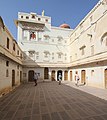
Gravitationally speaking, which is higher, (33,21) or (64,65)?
(33,21)

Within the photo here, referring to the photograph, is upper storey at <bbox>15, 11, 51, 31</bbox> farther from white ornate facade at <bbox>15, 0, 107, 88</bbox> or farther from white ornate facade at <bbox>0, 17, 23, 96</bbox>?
white ornate facade at <bbox>0, 17, 23, 96</bbox>

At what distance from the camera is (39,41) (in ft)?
81.0

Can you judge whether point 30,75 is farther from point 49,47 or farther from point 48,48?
point 49,47

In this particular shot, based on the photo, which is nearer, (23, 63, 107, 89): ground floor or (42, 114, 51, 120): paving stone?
(42, 114, 51, 120): paving stone

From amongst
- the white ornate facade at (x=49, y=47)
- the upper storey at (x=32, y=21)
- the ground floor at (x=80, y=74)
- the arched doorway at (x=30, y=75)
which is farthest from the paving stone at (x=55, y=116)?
the upper storey at (x=32, y=21)

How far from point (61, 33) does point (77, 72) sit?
1028 centimetres

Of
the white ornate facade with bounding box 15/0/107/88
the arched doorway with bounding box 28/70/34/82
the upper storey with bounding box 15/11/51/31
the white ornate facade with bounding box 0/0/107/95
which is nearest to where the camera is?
the white ornate facade with bounding box 0/0/107/95

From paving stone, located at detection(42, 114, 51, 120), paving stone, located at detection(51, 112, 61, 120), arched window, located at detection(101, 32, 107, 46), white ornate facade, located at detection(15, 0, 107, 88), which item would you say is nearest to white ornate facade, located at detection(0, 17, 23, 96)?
paving stone, located at detection(42, 114, 51, 120)

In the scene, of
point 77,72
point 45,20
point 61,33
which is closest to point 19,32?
point 45,20

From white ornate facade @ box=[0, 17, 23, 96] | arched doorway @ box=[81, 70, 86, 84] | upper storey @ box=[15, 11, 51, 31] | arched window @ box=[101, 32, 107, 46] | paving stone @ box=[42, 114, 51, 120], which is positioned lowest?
paving stone @ box=[42, 114, 51, 120]

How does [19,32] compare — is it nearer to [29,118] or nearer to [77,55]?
[77,55]

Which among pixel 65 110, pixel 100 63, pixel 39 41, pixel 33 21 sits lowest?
pixel 65 110

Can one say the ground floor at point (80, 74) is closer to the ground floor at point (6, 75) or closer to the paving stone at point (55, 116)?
the paving stone at point (55, 116)

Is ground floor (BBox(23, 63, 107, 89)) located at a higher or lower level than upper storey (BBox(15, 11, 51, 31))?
lower
